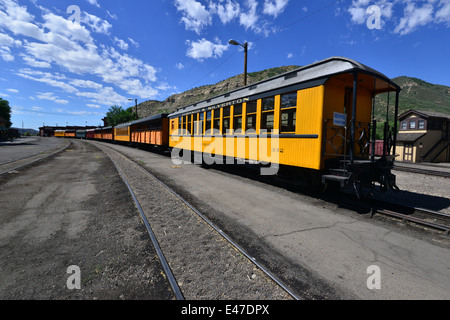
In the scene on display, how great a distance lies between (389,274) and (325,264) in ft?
2.65

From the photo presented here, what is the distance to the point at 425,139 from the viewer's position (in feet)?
82.8

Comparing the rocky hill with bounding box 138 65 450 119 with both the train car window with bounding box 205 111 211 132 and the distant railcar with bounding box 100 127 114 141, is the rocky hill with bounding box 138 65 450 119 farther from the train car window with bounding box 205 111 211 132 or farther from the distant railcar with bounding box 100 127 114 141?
the train car window with bounding box 205 111 211 132

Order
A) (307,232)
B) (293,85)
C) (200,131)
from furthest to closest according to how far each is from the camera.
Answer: (200,131), (293,85), (307,232)

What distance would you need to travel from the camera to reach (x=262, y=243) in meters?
3.91

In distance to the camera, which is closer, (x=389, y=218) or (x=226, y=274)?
(x=226, y=274)

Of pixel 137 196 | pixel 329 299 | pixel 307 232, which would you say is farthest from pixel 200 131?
pixel 329 299

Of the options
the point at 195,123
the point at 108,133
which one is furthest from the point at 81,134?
the point at 195,123

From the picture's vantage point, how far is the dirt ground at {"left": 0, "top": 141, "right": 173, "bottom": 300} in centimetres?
263

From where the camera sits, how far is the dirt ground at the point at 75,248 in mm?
2633

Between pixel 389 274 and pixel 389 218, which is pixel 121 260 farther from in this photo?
pixel 389 218

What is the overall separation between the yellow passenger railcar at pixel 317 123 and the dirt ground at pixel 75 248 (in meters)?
4.51
